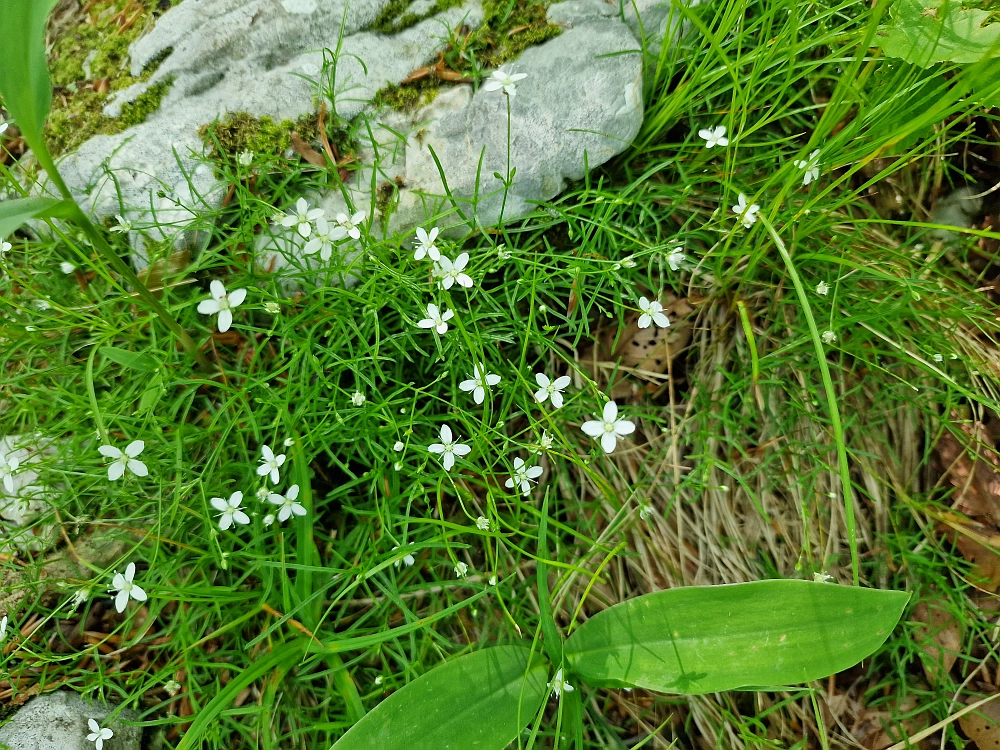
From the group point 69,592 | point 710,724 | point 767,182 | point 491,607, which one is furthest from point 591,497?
point 69,592

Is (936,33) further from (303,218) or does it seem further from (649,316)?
(303,218)

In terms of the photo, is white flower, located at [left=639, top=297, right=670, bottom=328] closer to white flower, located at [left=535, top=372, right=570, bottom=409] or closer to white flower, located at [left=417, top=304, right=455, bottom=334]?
white flower, located at [left=535, top=372, right=570, bottom=409]

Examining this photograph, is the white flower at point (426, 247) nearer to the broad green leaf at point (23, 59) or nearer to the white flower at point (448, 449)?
the white flower at point (448, 449)

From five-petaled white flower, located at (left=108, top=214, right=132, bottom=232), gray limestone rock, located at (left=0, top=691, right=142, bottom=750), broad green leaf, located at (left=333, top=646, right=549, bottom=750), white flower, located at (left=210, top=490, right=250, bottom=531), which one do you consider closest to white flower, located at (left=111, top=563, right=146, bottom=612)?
white flower, located at (left=210, top=490, right=250, bottom=531)

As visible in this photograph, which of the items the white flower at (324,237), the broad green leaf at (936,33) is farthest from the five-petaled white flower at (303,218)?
the broad green leaf at (936,33)

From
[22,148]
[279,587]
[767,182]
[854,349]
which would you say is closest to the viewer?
[767,182]

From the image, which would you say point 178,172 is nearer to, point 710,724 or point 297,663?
point 297,663

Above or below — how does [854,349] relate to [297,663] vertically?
above

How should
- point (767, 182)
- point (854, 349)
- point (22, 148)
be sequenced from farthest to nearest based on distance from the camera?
point (22, 148) → point (854, 349) → point (767, 182)

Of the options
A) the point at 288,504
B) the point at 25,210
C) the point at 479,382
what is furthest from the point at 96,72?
the point at 479,382
